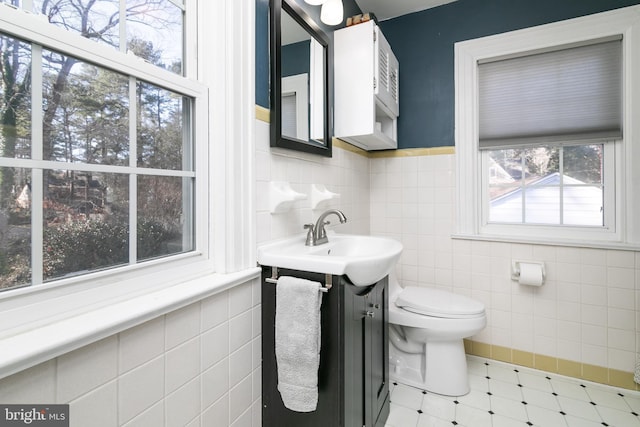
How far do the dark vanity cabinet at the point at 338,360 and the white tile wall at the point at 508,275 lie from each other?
3.45 ft

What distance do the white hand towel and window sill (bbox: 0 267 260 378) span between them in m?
0.24

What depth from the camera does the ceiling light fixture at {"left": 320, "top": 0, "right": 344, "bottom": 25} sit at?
1.47 metres

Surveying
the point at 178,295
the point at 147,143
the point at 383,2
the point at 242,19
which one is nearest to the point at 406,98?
the point at 383,2

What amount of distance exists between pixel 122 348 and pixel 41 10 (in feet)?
2.50

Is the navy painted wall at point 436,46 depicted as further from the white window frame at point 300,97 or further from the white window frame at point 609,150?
the white window frame at point 300,97

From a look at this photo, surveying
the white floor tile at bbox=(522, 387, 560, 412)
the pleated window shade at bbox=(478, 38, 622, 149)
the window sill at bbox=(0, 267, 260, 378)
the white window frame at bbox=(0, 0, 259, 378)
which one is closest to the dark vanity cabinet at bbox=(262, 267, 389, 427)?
the white window frame at bbox=(0, 0, 259, 378)

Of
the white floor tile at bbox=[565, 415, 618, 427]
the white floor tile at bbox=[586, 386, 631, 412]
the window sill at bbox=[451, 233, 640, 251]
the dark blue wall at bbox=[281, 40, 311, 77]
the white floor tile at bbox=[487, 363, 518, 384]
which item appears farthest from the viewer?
the white floor tile at bbox=[487, 363, 518, 384]

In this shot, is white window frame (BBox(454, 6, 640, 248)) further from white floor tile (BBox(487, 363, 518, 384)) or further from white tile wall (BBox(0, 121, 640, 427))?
white floor tile (BBox(487, 363, 518, 384))

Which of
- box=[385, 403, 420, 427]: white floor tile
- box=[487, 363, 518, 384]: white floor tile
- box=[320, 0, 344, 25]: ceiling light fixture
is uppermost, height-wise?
box=[320, 0, 344, 25]: ceiling light fixture

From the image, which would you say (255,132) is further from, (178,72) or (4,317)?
(4,317)

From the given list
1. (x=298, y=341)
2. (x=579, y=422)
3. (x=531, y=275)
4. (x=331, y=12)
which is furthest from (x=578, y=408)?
(x=331, y=12)

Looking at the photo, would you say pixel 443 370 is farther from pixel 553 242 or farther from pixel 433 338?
pixel 553 242

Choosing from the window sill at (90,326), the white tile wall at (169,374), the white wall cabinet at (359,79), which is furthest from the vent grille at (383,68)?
the window sill at (90,326)

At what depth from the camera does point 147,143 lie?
34.1 inches
